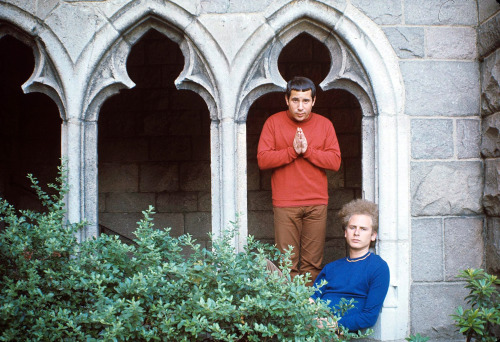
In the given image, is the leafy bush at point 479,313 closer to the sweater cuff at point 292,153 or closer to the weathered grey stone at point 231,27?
the sweater cuff at point 292,153

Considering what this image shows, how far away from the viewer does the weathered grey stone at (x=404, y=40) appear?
2912mm

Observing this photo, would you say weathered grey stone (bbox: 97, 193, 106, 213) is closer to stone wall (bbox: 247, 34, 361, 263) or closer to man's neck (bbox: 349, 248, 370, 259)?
stone wall (bbox: 247, 34, 361, 263)

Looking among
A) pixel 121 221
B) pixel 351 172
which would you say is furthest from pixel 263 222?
pixel 121 221

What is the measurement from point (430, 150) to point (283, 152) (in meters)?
0.90

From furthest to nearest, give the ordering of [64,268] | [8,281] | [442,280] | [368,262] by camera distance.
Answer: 1. [442,280]
2. [368,262]
3. [64,268]
4. [8,281]

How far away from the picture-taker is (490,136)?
110 inches

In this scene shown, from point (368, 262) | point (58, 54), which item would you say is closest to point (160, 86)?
point (58, 54)

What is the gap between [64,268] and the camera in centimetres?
221

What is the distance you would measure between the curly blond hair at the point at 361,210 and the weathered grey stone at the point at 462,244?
1.52ft

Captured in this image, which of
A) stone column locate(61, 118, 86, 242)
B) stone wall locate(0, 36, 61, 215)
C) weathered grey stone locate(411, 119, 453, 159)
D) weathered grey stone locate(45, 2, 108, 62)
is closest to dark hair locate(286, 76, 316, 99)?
weathered grey stone locate(411, 119, 453, 159)

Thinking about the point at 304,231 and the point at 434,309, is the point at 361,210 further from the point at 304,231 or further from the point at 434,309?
the point at 434,309

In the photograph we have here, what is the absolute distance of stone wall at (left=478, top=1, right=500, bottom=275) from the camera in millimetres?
2721

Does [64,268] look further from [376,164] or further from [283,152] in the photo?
[376,164]

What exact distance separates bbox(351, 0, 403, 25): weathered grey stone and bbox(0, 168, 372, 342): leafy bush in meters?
1.62
